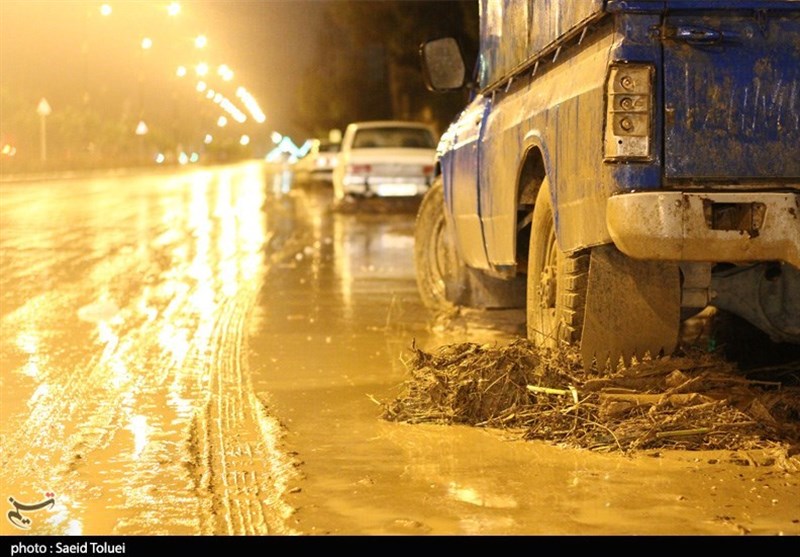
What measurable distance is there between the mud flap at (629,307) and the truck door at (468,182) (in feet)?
8.58

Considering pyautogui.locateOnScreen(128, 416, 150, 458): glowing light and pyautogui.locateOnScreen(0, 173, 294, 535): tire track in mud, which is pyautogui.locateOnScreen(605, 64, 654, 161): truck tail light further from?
pyautogui.locateOnScreen(128, 416, 150, 458): glowing light

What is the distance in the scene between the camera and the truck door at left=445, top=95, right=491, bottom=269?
9289 mm

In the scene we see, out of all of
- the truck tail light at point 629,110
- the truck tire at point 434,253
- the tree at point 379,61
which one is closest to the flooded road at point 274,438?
the truck tire at point 434,253

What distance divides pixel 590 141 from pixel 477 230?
3086 millimetres

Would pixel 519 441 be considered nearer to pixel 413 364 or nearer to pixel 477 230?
pixel 413 364

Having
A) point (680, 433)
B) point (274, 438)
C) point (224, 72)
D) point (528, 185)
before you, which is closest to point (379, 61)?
point (224, 72)

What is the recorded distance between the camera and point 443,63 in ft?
34.5

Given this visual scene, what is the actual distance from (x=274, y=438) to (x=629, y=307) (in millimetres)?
1715

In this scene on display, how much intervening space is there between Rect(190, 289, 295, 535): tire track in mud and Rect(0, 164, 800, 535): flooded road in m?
0.02

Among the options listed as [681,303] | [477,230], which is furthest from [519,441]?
[477,230]

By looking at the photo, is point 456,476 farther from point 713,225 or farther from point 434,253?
point 434,253

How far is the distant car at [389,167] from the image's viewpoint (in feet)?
84.6

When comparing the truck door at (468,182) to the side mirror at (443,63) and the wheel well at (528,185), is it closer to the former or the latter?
the side mirror at (443,63)

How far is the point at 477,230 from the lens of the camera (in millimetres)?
9383
